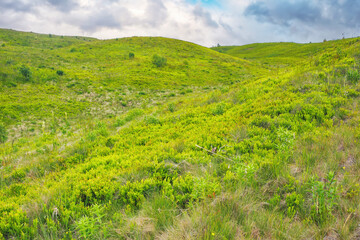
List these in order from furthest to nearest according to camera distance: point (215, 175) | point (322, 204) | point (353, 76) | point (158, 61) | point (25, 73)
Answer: point (158, 61), point (25, 73), point (353, 76), point (215, 175), point (322, 204)

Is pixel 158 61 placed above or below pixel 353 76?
above

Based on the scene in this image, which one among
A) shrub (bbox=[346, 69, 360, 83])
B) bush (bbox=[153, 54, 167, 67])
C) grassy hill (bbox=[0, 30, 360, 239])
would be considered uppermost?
bush (bbox=[153, 54, 167, 67])

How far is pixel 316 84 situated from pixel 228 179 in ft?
24.6

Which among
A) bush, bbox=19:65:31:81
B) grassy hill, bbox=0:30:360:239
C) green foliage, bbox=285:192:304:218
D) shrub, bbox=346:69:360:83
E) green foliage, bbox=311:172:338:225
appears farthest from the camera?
bush, bbox=19:65:31:81

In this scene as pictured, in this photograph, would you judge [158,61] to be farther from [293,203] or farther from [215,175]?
[293,203]

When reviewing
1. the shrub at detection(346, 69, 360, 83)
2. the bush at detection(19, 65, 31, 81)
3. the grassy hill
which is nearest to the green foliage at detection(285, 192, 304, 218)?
the grassy hill

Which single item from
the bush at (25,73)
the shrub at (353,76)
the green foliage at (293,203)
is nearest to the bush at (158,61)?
the bush at (25,73)

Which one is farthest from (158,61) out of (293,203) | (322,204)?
(322,204)

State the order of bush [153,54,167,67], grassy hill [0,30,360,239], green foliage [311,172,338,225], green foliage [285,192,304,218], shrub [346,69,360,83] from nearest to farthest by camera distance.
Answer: green foliage [311,172,338,225], grassy hill [0,30,360,239], green foliage [285,192,304,218], shrub [346,69,360,83], bush [153,54,167,67]

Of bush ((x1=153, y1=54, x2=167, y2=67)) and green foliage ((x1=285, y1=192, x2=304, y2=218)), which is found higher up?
bush ((x1=153, y1=54, x2=167, y2=67))

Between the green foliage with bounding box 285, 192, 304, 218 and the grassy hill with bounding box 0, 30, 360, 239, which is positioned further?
the green foliage with bounding box 285, 192, 304, 218

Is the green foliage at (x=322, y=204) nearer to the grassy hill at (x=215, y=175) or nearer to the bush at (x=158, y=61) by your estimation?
the grassy hill at (x=215, y=175)

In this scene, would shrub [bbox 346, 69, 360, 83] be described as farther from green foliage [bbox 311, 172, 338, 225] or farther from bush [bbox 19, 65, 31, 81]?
bush [bbox 19, 65, 31, 81]

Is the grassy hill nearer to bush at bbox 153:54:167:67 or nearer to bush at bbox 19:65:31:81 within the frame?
bush at bbox 19:65:31:81
